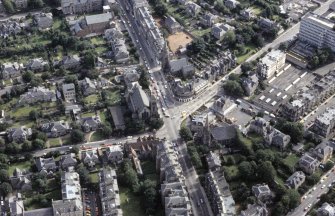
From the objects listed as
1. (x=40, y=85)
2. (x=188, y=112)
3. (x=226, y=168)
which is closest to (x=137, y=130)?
(x=188, y=112)

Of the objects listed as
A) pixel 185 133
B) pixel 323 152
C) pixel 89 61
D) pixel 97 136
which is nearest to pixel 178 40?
pixel 89 61

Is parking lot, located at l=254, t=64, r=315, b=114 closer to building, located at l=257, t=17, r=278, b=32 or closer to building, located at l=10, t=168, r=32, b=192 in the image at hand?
building, located at l=257, t=17, r=278, b=32

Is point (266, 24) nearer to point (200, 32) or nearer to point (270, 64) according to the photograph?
point (200, 32)

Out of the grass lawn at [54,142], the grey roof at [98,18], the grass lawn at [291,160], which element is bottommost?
the grass lawn at [54,142]

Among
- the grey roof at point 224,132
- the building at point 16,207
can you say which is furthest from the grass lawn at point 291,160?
the building at point 16,207

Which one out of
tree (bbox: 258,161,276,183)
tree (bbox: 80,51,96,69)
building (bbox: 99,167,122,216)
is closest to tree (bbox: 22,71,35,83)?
tree (bbox: 80,51,96,69)

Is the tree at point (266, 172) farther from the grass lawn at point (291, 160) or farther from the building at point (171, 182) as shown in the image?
the building at point (171, 182)

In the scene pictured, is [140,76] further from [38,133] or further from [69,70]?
[38,133]
